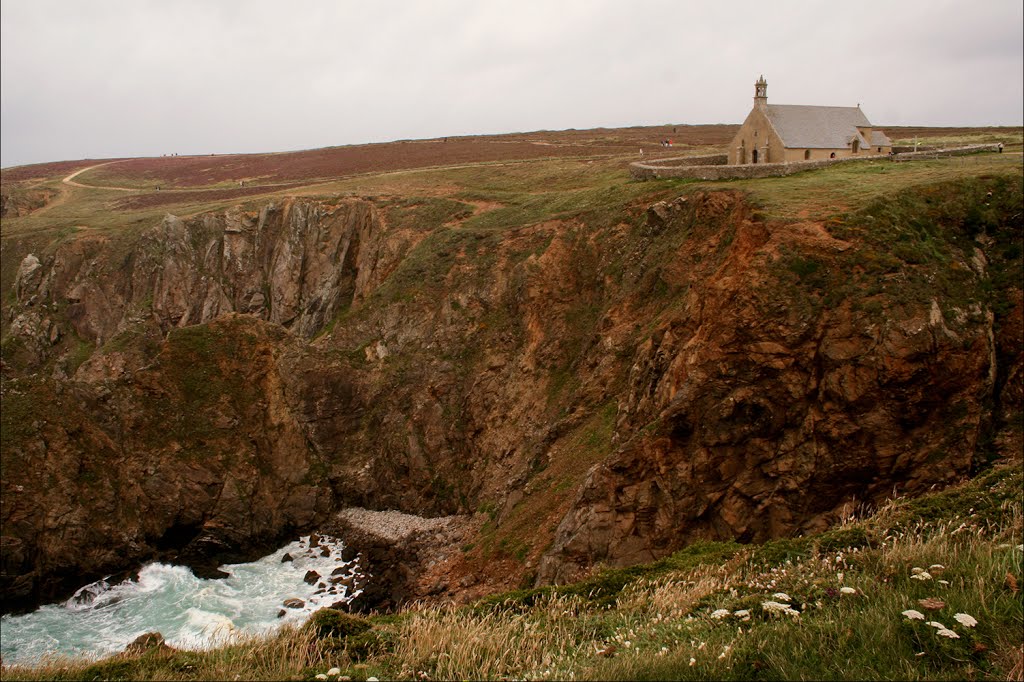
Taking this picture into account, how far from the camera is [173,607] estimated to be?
97.2 ft

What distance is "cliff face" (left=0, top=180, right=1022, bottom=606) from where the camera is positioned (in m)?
19.2

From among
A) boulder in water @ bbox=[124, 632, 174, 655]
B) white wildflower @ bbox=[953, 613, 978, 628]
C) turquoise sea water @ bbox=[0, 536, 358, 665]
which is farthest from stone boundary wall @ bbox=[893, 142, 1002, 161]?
boulder in water @ bbox=[124, 632, 174, 655]

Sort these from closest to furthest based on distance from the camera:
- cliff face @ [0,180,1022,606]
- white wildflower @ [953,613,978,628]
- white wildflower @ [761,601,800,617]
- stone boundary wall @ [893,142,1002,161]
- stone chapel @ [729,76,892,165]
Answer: white wildflower @ [953,613,978,628] < white wildflower @ [761,601,800,617] < cliff face @ [0,180,1022,606] < stone boundary wall @ [893,142,1002,161] < stone chapel @ [729,76,892,165]

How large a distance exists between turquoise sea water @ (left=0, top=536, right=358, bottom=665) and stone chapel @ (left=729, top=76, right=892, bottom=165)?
30988 millimetres

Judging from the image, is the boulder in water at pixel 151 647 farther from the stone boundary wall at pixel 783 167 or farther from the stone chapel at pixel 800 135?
the stone chapel at pixel 800 135

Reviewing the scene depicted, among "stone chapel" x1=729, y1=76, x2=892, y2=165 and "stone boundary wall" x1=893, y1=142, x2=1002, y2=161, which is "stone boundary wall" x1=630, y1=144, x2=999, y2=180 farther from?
"stone chapel" x1=729, y1=76, x2=892, y2=165

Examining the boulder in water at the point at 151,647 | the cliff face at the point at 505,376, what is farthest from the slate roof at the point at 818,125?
the boulder in water at the point at 151,647

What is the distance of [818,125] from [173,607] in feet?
133

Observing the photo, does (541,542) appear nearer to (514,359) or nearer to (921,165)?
(514,359)

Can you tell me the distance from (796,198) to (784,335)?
23.7 feet

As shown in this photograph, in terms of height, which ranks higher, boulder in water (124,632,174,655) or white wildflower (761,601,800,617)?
white wildflower (761,601,800,617)

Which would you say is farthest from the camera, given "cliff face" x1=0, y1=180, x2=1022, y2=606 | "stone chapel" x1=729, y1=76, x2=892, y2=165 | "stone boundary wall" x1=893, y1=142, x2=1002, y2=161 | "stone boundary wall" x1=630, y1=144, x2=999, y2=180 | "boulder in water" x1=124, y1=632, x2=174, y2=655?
"stone chapel" x1=729, y1=76, x2=892, y2=165

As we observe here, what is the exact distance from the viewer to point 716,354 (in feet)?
68.5

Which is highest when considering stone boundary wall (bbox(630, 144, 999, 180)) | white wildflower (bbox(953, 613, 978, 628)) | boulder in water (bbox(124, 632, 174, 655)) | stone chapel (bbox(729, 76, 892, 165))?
stone chapel (bbox(729, 76, 892, 165))
